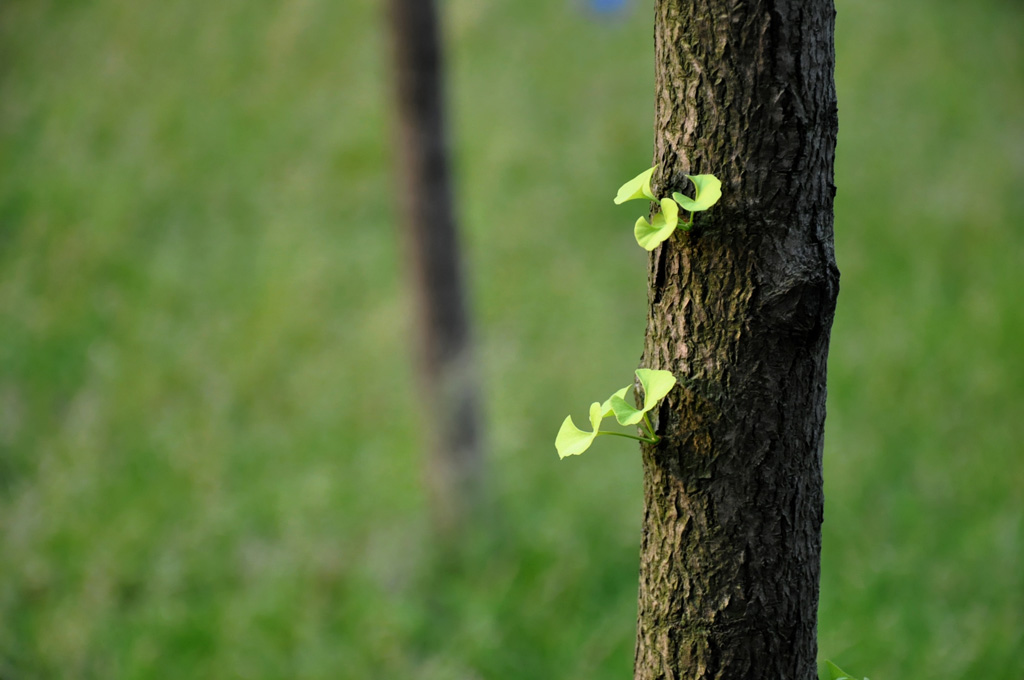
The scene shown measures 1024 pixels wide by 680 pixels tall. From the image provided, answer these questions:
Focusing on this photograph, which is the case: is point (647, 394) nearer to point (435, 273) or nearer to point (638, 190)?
point (638, 190)

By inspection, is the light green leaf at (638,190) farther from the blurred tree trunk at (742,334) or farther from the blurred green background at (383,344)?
the blurred green background at (383,344)

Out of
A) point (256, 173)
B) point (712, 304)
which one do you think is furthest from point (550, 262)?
point (712, 304)

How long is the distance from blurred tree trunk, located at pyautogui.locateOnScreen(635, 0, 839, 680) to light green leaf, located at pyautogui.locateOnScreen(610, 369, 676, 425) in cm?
6

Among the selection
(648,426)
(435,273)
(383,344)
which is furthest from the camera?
(383,344)

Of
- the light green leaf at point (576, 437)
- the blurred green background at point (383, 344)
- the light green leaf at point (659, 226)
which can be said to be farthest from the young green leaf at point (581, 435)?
the blurred green background at point (383, 344)

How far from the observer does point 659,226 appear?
761mm

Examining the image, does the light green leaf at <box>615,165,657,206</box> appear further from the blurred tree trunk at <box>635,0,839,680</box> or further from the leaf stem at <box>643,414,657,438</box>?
the leaf stem at <box>643,414,657,438</box>

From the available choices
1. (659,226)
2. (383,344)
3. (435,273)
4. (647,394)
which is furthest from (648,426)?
(383,344)

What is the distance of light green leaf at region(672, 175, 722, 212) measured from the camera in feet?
2.29

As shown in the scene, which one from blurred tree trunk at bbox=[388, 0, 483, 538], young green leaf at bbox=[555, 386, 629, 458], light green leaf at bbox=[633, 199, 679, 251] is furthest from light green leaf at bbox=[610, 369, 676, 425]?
blurred tree trunk at bbox=[388, 0, 483, 538]

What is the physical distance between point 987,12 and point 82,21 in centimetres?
866

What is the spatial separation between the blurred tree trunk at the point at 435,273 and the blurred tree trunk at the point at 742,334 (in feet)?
7.05

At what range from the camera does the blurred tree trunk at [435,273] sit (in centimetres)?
278

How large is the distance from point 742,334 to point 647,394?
12cm
